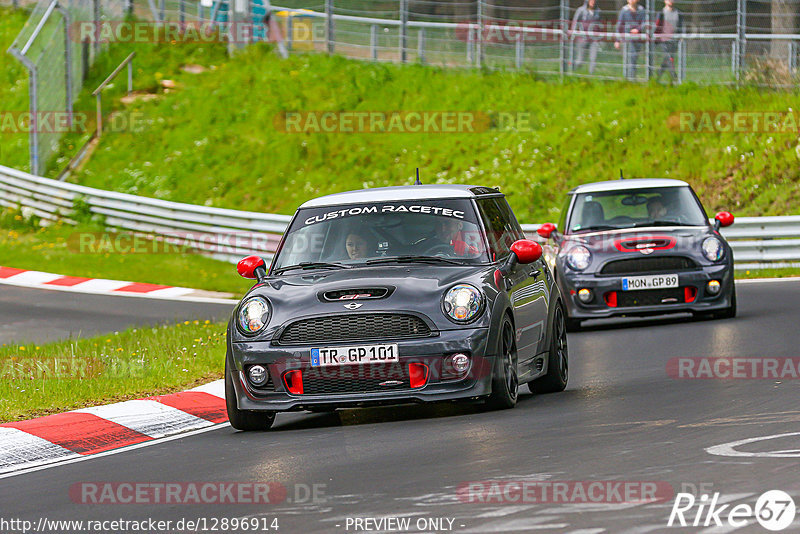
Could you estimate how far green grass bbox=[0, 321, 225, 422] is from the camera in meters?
10.7

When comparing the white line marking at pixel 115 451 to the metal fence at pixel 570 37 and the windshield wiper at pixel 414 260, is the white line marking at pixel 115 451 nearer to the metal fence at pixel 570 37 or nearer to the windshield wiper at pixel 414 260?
the windshield wiper at pixel 414 260

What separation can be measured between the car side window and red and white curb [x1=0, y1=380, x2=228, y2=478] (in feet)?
7.27

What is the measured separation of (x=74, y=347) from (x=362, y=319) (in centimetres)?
597

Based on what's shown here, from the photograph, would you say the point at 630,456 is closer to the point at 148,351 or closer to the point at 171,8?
the point at 148,351

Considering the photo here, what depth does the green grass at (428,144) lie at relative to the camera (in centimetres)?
2809

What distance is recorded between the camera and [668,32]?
2938cm

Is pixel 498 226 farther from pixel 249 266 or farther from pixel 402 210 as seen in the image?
pixel 249 266

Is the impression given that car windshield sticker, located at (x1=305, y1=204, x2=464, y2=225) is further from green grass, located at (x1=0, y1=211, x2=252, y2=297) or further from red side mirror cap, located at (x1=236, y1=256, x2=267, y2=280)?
green grass, located at (x1=0, y1=211, x2=252, y2=297)

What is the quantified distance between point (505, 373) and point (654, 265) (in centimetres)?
627

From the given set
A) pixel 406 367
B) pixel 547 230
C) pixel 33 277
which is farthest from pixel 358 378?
pixel 33 277

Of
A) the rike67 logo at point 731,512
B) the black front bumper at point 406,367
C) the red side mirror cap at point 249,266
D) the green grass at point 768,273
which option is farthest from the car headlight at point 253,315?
the green grass at point 768,273

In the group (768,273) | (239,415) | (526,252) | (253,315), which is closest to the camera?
(253,315)

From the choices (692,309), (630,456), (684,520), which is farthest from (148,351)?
(684,520)

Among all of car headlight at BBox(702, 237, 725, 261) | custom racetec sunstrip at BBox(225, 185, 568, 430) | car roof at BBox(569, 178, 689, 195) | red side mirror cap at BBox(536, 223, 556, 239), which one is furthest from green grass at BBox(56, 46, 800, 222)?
custom racetec sunstrip at BBox(225, 185, 568, 430)
